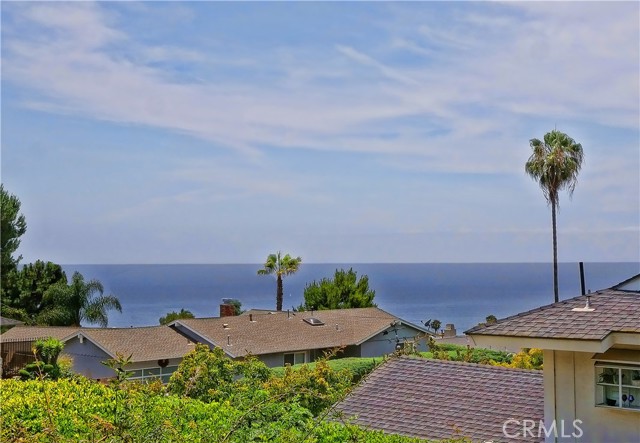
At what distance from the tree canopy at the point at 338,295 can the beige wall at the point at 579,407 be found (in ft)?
163

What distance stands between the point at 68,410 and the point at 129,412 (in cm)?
549

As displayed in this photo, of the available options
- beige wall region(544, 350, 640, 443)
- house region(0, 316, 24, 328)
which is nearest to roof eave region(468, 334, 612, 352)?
beige wall region(544, 350, 640, 443)

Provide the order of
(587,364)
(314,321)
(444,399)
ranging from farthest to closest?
1. (314,321)
2. (444,399)
3. (587,364)

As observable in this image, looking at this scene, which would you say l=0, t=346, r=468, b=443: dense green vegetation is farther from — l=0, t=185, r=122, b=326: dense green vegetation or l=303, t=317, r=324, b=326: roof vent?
l=0, t=185, r=122, b=326: dense green vegetation

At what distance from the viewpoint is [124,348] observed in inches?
1374

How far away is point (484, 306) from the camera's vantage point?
182m

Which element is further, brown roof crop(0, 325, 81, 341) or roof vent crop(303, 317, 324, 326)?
roof vent crop(303, 317, 324, 326)

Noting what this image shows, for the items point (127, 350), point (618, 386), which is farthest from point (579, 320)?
point (127, 350)

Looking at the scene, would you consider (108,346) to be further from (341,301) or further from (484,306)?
(484,306)

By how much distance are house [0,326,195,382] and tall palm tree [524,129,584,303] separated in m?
21.5

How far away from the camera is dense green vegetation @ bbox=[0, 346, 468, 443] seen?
20.0 feet

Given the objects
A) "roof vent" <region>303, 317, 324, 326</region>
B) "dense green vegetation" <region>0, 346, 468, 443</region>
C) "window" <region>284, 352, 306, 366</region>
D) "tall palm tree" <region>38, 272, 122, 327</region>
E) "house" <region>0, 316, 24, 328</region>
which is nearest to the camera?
"dense green vegetation" <region>0, 346, 468, 443</region>

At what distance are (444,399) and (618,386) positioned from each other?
400cm

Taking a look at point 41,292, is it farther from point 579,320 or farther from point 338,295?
point 579,320
